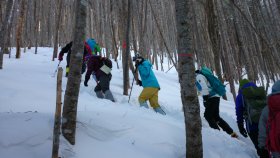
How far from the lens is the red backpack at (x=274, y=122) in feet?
9.43

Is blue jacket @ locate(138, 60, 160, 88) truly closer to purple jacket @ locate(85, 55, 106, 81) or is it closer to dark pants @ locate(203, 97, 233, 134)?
purple jacket @ locate(85, 55, 106, 81)

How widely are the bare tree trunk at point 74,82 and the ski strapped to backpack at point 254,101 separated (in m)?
2.45

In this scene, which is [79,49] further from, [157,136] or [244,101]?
[244,101]

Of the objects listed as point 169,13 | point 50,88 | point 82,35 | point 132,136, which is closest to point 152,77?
point 50,88

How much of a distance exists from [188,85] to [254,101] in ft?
4.49

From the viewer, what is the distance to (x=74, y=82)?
3.33 metres

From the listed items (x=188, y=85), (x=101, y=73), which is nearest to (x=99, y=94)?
(x=101, y=73)

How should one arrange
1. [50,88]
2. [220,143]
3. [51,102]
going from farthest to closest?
1. [50,88]
2. [51,102]
3. [220,143]

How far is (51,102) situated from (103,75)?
1.53 m

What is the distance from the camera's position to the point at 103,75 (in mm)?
6152

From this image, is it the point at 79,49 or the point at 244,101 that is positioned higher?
the point at 79,49

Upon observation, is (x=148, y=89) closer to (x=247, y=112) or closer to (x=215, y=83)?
(x=215, y=83)

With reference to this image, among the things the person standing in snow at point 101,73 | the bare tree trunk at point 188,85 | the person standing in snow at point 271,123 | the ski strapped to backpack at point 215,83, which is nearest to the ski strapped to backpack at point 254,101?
the person standing in snow at point 271,123

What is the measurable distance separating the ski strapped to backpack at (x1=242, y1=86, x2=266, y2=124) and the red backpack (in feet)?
3.72
